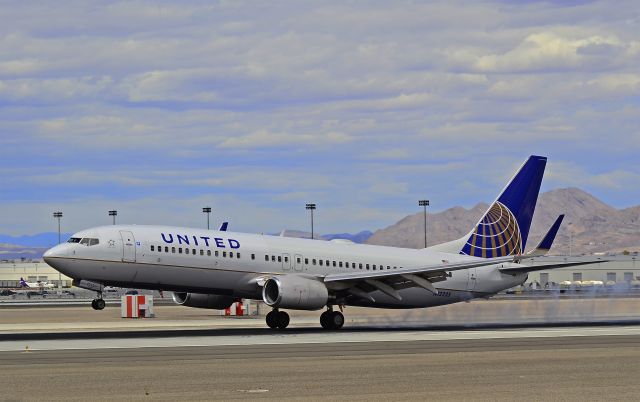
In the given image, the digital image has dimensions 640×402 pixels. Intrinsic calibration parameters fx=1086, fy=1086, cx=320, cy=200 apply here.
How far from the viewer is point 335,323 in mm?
55219

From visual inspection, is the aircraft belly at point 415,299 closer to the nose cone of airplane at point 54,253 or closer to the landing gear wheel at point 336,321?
the landing gear wheel at point 336,321

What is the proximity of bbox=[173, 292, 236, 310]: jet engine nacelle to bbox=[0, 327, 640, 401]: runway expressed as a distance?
550 inches

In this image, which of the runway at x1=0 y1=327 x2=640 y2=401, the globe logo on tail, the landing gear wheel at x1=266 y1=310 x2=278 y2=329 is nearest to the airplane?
the landing gear wheel at x1=266 y1=310 x2=278 y2=329

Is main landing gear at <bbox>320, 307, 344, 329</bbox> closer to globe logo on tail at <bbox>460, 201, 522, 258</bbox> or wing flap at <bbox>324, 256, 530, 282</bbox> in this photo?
wing flap at <bbox>324, 256, 530, 282</bbox>

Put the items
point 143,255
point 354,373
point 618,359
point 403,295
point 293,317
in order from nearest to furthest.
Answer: point 354,373, point 618,359, point 143,255, point 403,295, point 293,317

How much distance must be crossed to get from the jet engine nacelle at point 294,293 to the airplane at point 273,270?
0.16 feet

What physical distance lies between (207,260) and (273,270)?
156 inches

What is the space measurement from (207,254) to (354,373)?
78.8 ft

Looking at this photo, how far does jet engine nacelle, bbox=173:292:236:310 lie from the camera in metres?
56.8

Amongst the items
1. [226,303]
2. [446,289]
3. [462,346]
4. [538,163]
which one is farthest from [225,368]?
[538,163]

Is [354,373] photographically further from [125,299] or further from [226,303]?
[125,299]

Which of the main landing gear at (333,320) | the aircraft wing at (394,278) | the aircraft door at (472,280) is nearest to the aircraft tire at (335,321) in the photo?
the main landing gear at (333,320)

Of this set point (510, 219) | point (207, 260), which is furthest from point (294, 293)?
point (510, 219)

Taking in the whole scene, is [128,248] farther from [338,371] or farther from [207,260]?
[338,371]
